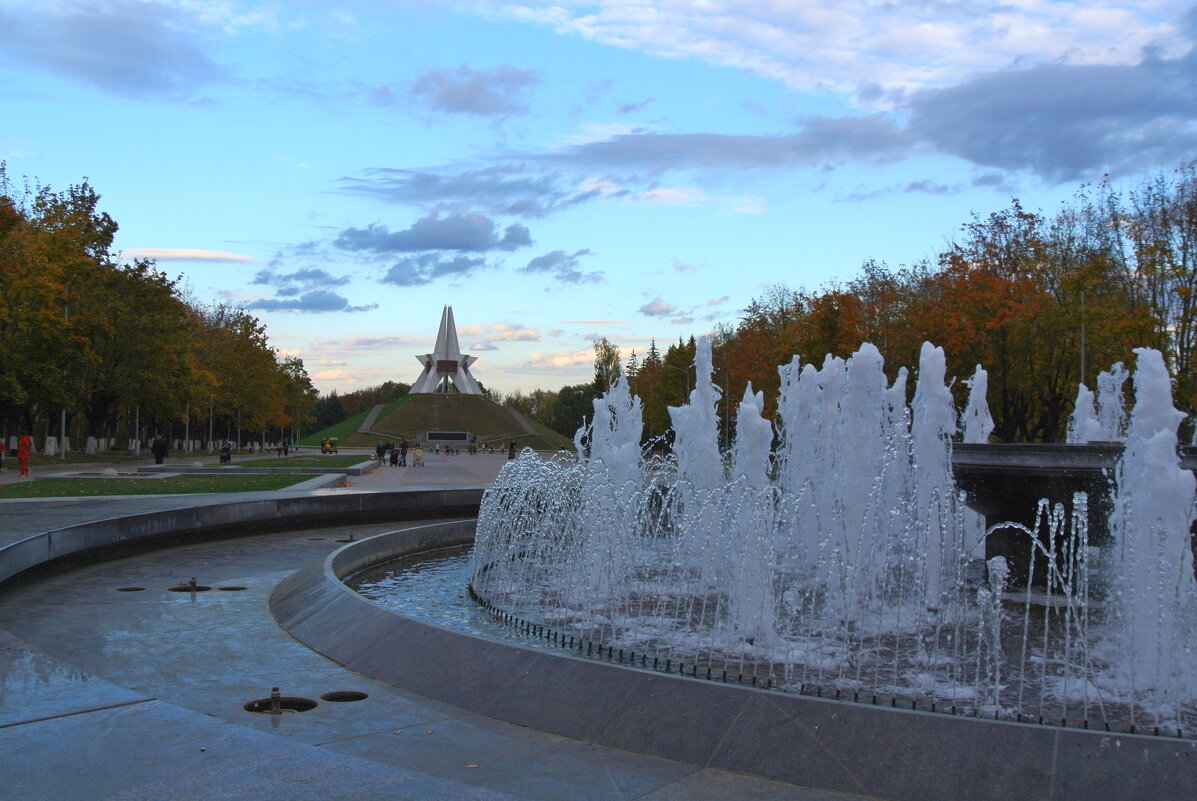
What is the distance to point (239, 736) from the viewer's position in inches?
196

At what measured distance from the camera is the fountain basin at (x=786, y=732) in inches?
163

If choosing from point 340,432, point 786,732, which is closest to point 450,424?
point 340,432

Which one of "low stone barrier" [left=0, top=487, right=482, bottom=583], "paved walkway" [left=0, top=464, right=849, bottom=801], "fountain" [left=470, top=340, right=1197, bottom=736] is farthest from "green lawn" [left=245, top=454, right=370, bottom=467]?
"paved walkway" [left=0, top=464, right=849, bottom=801]

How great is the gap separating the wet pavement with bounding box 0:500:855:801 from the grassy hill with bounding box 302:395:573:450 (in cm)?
7729

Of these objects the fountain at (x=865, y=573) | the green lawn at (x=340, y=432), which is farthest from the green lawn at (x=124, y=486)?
the green lawn at (x=340, y=432)

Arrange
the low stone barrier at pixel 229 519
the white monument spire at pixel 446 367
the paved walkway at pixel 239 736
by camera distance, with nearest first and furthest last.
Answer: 1. the paved walkway at pixel 239 736
2. the low stone barrier at pixel 229 519
3. the white monument spire at pixel 446 367

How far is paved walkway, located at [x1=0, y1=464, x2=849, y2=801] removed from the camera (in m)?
4.34

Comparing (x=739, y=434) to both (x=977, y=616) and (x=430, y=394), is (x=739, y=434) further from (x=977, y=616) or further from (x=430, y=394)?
(x=430, y=394)

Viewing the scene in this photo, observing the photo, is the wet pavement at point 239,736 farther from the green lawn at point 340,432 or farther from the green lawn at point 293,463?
the green lawn at point 340,432

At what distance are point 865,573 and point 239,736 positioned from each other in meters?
6.01

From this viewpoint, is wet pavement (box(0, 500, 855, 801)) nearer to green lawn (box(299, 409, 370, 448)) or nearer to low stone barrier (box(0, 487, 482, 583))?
low stone barrier (box(0, 487, 482, 583))

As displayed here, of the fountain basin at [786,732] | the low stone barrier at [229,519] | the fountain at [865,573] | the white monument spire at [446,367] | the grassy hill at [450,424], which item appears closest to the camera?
the fountain basin at [786,732]

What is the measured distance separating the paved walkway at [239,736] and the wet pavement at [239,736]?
0.01 meters

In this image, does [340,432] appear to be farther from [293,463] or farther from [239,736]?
[239,736]
